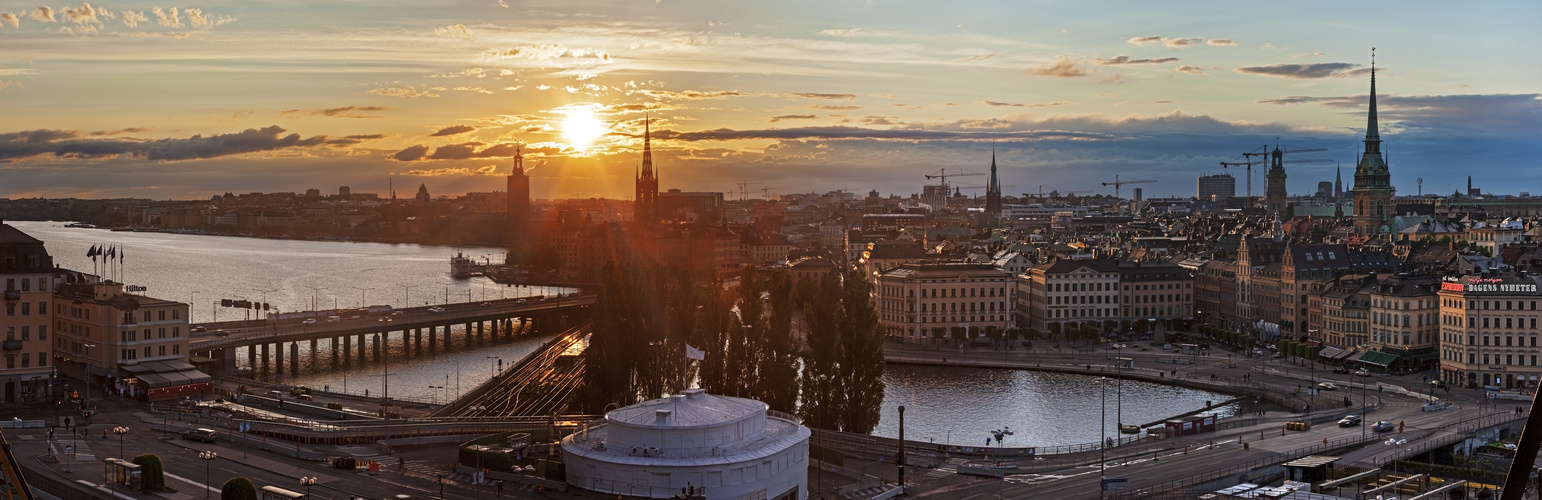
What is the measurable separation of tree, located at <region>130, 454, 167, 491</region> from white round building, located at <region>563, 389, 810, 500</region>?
858cm

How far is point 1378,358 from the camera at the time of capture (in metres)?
59.6

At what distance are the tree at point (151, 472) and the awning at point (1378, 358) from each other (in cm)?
5029

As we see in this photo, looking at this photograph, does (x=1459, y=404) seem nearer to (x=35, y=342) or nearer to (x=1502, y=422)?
(x=1502, y=422)

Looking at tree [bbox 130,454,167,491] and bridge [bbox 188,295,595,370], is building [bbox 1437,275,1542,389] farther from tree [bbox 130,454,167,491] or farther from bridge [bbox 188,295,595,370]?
tree [bbox 130,454,167,491]

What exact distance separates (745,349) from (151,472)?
66.8 feet

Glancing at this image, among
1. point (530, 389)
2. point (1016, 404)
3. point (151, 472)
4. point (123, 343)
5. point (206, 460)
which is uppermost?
point (123, 343)

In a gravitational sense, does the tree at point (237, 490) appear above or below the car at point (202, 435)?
above

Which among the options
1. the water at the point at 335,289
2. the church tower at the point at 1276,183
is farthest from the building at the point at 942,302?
the church tower at the point at 1276,183

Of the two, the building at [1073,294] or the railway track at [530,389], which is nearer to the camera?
the railway track at [530,389]

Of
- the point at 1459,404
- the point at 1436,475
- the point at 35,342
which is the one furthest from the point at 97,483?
the point at 1459,404

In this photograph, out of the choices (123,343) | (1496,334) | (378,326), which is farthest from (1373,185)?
(123,343)

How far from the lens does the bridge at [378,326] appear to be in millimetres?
68438

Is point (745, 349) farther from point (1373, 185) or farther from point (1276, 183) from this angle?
point (1276, 183)

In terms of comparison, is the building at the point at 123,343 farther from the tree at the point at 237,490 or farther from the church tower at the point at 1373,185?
the church tower at the point at 1373,185
